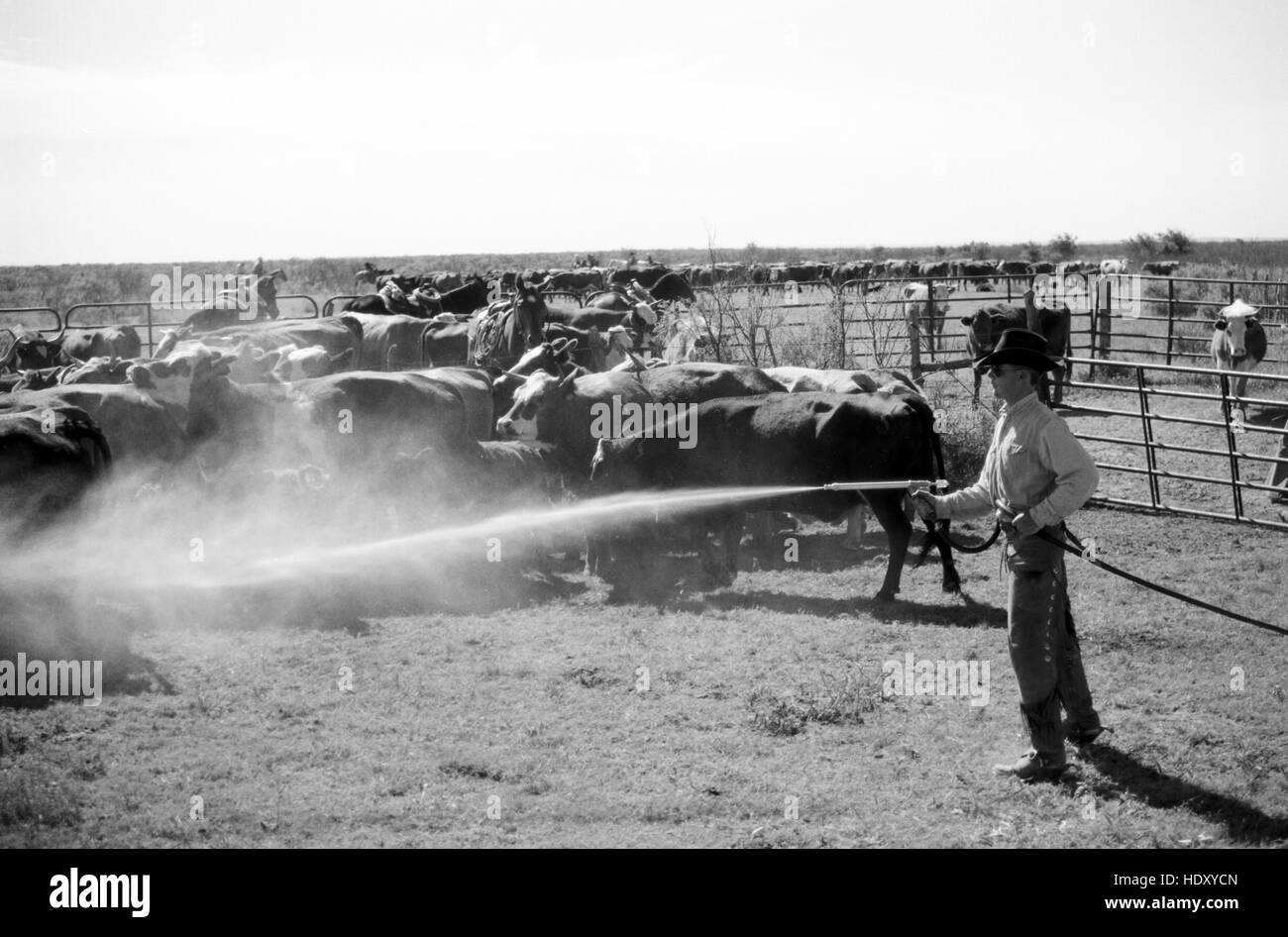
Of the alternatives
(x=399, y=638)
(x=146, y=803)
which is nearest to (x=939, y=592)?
(x=399, y=638)

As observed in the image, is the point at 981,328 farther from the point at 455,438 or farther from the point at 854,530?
the point at 455,438

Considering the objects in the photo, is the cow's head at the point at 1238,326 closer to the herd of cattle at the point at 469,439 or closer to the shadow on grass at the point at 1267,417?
the shadow on grass at the point at 1267,417

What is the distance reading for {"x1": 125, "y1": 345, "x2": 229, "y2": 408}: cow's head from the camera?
11.9 meters

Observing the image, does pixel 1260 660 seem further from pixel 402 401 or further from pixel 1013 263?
pixel 1013 263

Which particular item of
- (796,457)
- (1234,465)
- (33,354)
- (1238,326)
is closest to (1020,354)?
(796,457)

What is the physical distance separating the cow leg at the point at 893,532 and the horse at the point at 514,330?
8.91 metres

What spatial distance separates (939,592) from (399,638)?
464 cm

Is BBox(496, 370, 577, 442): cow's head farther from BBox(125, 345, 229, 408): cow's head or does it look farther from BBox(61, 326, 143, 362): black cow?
BBox(61, 326, 143, 362): black cow

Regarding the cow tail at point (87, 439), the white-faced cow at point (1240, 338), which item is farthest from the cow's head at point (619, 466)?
the white-faced cow at point (1240, 338)

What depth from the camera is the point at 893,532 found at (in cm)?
1017

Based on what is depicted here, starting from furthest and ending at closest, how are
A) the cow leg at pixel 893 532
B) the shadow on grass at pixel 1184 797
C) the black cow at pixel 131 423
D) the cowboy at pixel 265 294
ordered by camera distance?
the cowboy at pixel 265 294 < the black cow at pixel 131 423 < the cow leg at pixel 893 532 < the shadow on grass at pixel 1184 797

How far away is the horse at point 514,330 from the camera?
18.3 m

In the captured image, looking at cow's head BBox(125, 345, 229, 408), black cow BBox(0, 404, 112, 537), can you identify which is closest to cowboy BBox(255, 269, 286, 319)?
cow's head BBox(125, 345, 229, 408)

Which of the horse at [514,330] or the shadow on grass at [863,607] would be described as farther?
the horse at [514,330]
